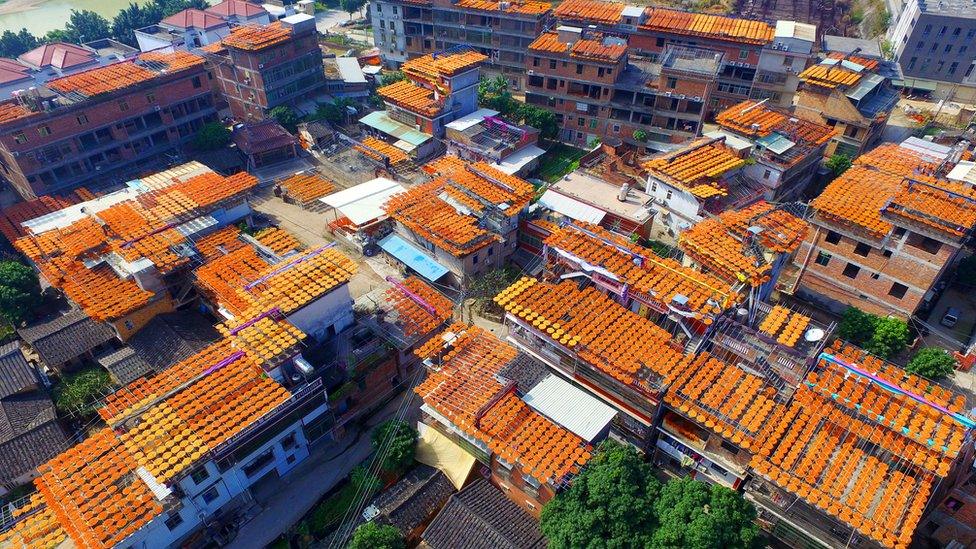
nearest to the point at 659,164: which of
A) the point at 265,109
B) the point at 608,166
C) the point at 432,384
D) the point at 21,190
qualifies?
the point at 608,166

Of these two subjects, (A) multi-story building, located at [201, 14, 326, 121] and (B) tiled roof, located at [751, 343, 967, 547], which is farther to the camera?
(A) multi-story building, located at [201, 14, 326, 121]

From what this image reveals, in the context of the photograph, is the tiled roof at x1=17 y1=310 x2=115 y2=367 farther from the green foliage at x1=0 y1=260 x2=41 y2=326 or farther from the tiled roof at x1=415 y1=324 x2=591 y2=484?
the tiled roof at x1=415 y1=324 x2=591 y2=484

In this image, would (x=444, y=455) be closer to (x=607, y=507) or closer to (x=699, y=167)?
(x=607, y=507)

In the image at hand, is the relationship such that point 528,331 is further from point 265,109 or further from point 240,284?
point 265,109

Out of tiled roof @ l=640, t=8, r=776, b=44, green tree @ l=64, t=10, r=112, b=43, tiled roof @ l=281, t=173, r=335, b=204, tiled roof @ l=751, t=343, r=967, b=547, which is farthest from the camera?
green tree @ l=64, t=10, r=112, b=43

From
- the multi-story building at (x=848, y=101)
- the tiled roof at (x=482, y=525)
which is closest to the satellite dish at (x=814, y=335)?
the tiled roof at (x=482, y=525)

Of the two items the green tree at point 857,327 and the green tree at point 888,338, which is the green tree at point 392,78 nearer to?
the green tree at point 857,327

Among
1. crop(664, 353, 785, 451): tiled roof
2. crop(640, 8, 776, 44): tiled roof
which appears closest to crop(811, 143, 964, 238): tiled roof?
crop(664, 353, 785, 451): tiled roof
